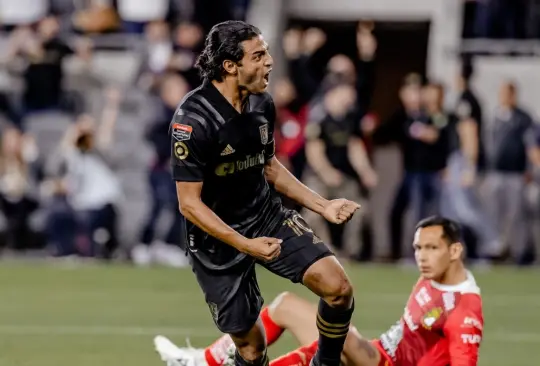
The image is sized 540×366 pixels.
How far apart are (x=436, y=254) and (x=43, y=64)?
1094 centimetres

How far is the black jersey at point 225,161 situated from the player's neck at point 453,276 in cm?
91

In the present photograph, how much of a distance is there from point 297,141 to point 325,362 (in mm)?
8838

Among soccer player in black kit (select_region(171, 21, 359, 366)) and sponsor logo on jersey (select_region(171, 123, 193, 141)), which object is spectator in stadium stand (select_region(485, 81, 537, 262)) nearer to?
soccer player in black kit (select_region(171, 21, 359, 366))

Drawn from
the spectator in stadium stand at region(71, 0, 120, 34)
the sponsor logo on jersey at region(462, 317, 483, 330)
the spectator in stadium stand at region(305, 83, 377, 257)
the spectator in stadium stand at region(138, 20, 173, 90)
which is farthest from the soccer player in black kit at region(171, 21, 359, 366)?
the spectator in stadium stand at region(71, 0, 120, 34)

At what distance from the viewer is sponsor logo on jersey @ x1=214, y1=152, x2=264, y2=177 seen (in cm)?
657

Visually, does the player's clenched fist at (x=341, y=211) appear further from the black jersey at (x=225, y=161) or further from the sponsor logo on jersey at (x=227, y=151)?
the sponsor logo on jersey at (x=227, y=151)

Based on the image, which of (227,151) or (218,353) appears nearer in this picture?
(227,151)

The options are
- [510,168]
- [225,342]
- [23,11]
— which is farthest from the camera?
[23,11]

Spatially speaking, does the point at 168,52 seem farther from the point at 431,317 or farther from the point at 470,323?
the point at 470,323

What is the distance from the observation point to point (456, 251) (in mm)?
6859

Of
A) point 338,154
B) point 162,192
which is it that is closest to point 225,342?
point 338,154

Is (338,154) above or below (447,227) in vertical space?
below

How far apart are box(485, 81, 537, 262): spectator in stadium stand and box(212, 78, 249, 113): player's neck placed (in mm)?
9112

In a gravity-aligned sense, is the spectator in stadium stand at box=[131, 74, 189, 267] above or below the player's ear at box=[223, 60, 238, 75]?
below
